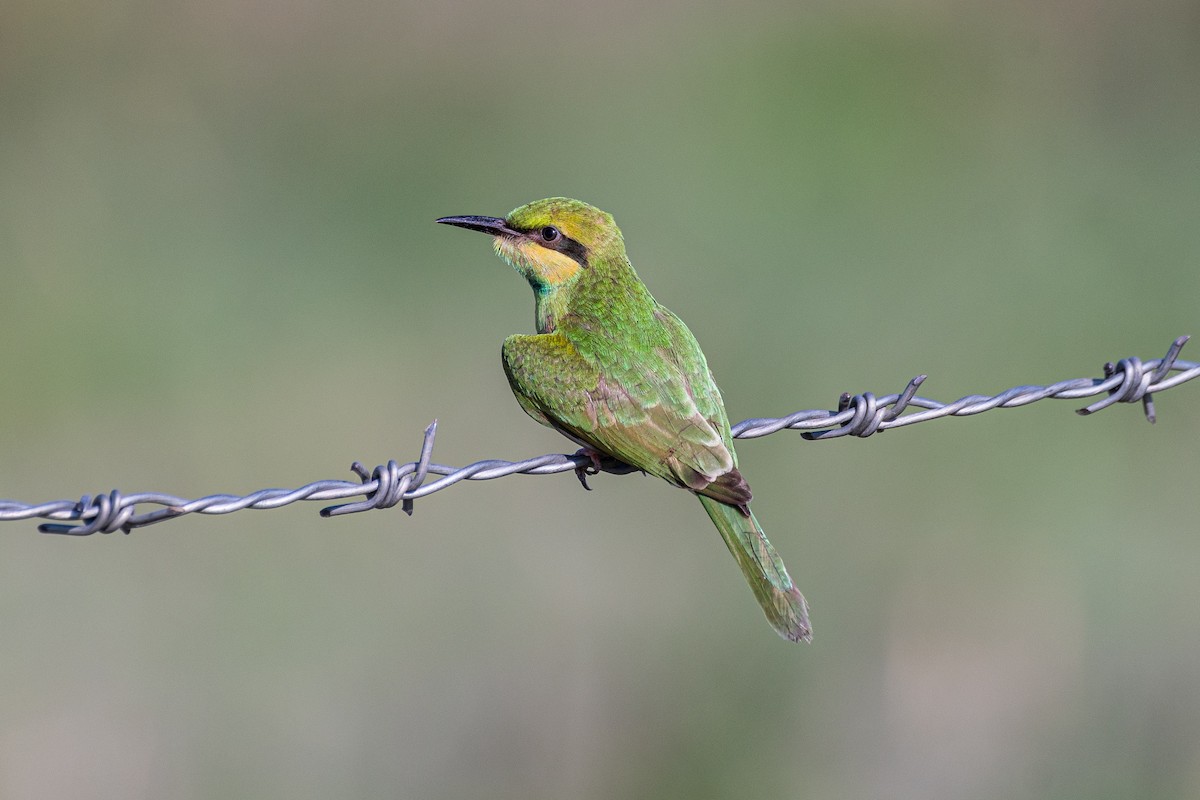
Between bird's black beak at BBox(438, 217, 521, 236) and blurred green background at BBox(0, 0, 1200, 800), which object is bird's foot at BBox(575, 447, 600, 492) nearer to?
bird's black beak at BBox(438, 217, 521, 236)

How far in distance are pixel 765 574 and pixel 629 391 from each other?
696mm

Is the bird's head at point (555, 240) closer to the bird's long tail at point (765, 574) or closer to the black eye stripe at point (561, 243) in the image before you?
the black eye stripe at point (561, 243)

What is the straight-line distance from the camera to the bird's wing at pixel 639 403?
388 centimetres

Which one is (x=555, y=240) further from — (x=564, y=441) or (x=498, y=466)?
(x=564, y=441)

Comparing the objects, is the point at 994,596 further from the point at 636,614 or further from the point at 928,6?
the point at 928,6

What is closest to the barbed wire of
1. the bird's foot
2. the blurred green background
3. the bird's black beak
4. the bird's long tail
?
the bird's foot

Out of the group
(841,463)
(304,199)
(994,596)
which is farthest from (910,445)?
(304,199)

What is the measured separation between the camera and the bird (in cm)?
386

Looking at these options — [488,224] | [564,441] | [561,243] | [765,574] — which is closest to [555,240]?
[561,243]

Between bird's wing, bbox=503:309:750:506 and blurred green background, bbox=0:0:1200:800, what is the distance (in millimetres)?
1616

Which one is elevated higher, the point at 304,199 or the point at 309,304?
the point at 304,199

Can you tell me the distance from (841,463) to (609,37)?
17.5ft

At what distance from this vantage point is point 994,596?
5.75m

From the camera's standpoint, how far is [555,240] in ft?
15.5
